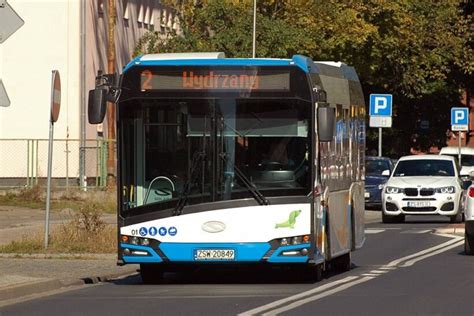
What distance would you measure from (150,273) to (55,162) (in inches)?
1248

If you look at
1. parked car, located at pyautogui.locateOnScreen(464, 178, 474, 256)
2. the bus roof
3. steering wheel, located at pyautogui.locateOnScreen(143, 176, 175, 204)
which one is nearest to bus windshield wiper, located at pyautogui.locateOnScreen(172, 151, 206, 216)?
steering wheel, located at pyautogui.locateOnScreen(143, 176, 175, 204)

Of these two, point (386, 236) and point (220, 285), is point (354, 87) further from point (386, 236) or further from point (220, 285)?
point (386, 236)

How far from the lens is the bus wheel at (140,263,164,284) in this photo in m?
19.2

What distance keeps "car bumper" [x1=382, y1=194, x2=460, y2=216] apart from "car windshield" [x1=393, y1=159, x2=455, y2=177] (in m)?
0.98

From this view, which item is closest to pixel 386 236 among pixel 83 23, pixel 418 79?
pixel 83 23

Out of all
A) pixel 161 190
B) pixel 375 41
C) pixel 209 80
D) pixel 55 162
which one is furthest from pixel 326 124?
pixel 375 41

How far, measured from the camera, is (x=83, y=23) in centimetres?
5134

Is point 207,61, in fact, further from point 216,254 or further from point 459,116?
point 459,116

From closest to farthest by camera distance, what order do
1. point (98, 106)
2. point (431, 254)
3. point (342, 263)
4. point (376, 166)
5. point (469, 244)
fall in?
point (98, 106)
point (342, 263)
point (469, 244)
point (431, 254)
point (376, 166)

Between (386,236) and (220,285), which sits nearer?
(220,285)

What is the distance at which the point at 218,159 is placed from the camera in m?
18.0

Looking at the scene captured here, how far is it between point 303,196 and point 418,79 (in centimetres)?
4213

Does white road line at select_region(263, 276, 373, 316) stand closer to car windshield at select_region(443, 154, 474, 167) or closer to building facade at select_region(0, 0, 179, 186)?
building facade at select_region(0, 0, 179, 186)

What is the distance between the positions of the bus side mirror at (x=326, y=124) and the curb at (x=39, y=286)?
12.4 ft
